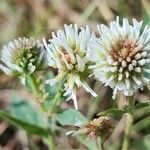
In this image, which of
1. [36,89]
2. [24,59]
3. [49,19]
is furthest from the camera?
[49,19]

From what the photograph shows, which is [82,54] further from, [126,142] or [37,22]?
[37,22]

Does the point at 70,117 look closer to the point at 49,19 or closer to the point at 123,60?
the point at 123,60

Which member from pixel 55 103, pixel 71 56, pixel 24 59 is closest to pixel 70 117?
pixel 55 103

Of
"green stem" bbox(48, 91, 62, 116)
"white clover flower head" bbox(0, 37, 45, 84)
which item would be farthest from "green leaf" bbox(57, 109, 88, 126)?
"white clover flower head" bbox(0, 37, 45, 84)

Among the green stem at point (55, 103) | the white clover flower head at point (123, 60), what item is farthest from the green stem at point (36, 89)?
the white clover flower head at point (123, 60)

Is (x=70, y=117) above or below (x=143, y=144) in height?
above

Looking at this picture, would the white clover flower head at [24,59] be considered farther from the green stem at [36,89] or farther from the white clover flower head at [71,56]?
the white clover flower head at [71,56]
